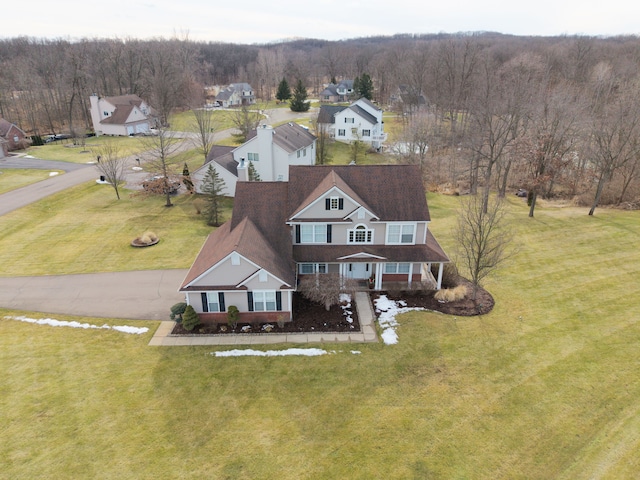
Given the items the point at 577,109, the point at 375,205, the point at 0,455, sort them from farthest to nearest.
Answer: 1. the point at 577,109
2. the point at 375,205
3. the point at 0,455

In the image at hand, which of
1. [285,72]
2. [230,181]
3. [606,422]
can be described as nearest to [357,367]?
[606,422]

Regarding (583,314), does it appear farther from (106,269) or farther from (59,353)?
(106,269)

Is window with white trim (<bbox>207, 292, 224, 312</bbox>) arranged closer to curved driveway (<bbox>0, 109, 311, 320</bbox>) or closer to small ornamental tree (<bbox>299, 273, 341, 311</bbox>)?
curved driveway (<bbox>0, 109, 311, 320</bbox>)

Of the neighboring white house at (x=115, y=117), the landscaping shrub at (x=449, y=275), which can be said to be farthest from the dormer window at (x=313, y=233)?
the neighboring white house at (x=115, y=117)

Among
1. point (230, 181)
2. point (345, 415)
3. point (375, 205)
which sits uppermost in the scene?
point (375, 205)

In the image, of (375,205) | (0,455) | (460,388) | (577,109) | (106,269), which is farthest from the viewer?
(577,109)

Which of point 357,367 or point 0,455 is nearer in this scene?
point 0,455

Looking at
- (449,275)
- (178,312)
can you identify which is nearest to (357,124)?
(449,275)

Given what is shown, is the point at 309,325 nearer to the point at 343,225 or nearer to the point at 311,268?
the point at 311,268

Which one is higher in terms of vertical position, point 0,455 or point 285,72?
point 285,72
